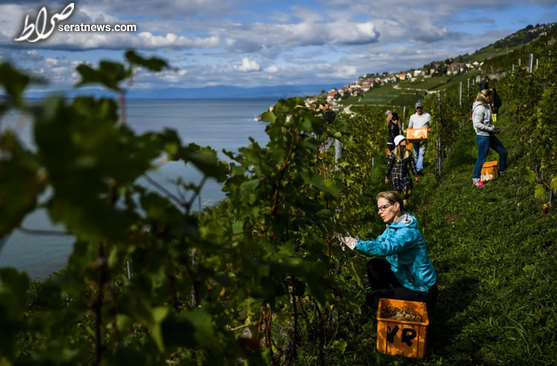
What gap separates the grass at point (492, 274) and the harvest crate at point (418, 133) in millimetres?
1772

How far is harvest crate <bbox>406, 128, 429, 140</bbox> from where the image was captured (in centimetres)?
933

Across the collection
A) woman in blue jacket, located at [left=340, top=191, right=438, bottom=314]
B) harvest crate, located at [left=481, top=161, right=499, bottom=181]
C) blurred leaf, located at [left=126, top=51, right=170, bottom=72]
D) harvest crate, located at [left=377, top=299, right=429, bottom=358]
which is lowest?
harvest crate, located at [left=377, top=299, right=429, bottom=358]

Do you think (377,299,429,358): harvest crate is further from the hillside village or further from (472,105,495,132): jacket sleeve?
the hillside village

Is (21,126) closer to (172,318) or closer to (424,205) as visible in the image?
(172,318)

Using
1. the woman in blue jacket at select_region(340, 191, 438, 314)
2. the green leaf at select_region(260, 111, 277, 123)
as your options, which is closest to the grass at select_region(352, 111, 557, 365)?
the woman in blue jacket at select_region(340, 191, 438, 314)

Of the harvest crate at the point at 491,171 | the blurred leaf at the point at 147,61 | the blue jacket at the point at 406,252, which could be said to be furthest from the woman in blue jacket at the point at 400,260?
the harvest crate at the point at 491,171

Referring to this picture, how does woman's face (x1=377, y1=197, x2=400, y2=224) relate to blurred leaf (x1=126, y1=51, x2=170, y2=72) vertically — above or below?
below

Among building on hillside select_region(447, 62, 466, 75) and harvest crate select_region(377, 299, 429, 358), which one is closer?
harvest crate select_region(377, 299, 429, 358)

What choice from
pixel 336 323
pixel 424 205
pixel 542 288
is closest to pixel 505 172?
pixel 424 205

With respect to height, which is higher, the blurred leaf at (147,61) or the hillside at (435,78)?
the hillside at (435,78)

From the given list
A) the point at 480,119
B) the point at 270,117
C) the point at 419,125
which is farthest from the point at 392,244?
the point at 419,125

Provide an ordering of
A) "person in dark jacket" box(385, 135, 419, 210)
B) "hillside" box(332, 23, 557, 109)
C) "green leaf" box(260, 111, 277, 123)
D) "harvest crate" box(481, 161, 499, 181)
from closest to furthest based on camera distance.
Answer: "green leaf" box(260, 111, 277, 123)
"person in dark jacket" box(385, 135, 419, 210)
"harvest crate" box(481, 161, 499, 181)
"hillside" box(332, 23, 557, 109)

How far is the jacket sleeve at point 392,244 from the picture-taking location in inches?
132

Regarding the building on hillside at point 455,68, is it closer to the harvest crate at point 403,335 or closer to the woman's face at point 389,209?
the woman's face at point 389,209
